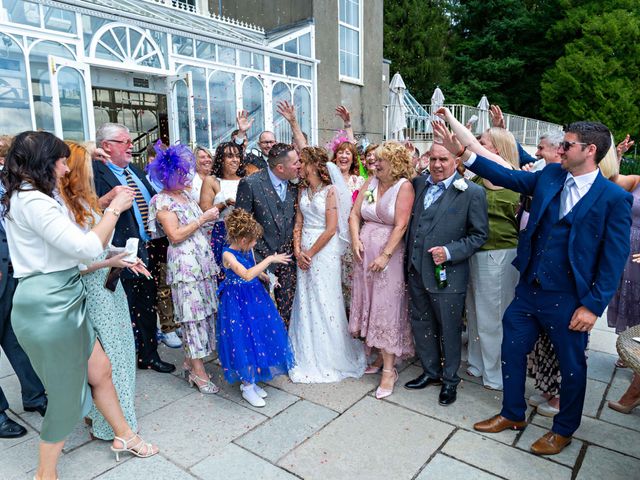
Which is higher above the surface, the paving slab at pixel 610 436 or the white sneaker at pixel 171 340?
the white sneaker at pixel 171 340

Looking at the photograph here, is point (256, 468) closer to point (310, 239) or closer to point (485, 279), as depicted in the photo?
point (310, 239)

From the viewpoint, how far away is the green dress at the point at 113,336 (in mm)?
2629

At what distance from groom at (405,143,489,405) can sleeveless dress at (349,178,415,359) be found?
90mm

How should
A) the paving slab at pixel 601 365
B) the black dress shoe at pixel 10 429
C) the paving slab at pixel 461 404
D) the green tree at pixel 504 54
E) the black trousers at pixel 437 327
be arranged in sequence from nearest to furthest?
1. the black dress shoe at pixel 10 429
2. the paving slab at pixel 461 404
3. the black trousers at pixel 437 327
4. the paving slab at pixel 601 365
5. the green tree at pixel 504 54

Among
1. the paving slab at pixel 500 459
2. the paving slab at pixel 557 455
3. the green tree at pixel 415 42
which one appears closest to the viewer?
the paving slab at pixel 500 459

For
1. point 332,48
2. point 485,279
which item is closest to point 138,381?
point 485,279

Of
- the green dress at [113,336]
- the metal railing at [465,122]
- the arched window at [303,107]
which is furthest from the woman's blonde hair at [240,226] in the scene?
the metal railing at [465,122]

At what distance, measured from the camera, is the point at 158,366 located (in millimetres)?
3904

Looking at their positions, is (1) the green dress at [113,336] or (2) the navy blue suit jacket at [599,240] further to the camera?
(1) the green dress at [113,336]

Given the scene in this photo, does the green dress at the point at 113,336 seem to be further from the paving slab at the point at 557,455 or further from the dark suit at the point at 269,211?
the paving slab at the point at 557,455

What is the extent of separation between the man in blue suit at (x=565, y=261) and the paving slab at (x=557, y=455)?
0.05m

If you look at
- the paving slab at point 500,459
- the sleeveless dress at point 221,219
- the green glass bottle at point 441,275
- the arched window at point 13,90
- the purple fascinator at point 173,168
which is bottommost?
the paving slab at point 500,459

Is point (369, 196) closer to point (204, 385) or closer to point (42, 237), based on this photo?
point (204, 385)

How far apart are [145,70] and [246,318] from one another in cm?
662
